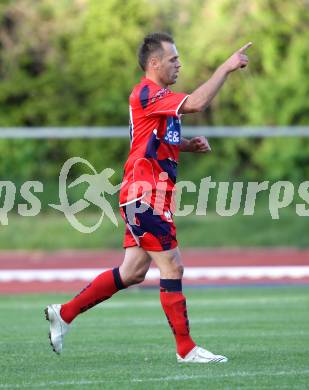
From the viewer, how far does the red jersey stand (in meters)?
6.75

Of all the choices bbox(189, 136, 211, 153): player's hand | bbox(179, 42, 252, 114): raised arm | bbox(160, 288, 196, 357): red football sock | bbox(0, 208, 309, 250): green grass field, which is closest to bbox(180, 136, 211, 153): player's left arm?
bbox(189, 136, 211, 153): player's hand

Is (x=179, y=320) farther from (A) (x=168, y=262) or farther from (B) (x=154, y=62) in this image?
(B) (x=154, y=62)

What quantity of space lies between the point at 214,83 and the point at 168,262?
3.73 feet

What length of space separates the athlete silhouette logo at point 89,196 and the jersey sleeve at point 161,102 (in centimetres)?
1401

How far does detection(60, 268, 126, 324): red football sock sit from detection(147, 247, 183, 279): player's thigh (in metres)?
0.34

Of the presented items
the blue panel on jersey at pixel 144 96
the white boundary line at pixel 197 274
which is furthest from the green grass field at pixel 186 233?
the blue panel on jersey at pixel 144 96

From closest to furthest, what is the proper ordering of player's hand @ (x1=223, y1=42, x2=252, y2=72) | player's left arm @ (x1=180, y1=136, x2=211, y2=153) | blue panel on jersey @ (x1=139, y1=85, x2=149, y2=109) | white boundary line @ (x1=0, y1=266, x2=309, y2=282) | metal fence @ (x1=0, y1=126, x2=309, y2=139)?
player's hand @ (x1=223, y1=42, x2=252, y2=72), blue panel on jersey @ (x1=139, y1=85, x2=149, y2=109), player's left arm @ (x1=180, y1=136, x2=211, y2=153), white boundary line @ (x1=0, y1=266, x2=309, y2=282), metal fence @ (x1=0, y1=126, x2=309, y2=139)

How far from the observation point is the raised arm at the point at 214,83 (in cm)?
636

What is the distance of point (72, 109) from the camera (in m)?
25.5

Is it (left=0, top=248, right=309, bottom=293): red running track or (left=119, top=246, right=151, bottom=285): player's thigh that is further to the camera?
(left=0, top=248, right=309, bottom=293): red running track

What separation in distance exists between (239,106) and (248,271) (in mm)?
6941

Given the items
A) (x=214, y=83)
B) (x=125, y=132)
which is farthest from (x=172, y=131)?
(x=125, y=132)

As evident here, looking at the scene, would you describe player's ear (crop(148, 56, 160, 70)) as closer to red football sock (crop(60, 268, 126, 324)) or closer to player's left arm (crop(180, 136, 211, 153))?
player's left arm (crop(180, 136, 211, 153))

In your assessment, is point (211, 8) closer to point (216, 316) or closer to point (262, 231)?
point (262, 231)
